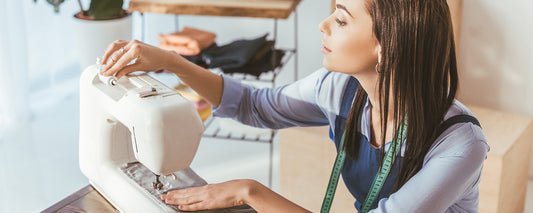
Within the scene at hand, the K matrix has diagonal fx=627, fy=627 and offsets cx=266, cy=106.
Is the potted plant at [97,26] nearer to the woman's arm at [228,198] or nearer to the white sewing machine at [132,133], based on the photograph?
the white sewing machine at [132,133]

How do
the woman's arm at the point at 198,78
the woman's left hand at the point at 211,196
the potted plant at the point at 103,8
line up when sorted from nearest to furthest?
the woman's left hand at the point at 211,196
the woman's arm at the point at 198,78
the potted plant at the point at 103,8

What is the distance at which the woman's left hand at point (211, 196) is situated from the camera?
1348 mm

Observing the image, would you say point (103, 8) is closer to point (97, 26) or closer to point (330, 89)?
point (97, 26)

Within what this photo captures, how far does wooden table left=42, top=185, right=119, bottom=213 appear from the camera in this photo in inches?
56.4

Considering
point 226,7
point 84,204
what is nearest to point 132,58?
point 84,204

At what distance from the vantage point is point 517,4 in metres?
2.71

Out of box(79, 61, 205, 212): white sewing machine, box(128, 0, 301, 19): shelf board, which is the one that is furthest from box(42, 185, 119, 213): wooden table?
box(128, 0, 301, 19): shelf board

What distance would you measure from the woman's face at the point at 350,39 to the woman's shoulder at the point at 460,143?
227mm

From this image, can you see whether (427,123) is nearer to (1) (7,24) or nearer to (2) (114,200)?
(2) (114,200)

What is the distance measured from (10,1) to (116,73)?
234cm

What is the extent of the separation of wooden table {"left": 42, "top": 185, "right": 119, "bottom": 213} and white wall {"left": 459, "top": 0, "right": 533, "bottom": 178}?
1.93 metres

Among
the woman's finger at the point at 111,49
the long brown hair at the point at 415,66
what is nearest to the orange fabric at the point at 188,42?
the woman's finger at the point at 111,49

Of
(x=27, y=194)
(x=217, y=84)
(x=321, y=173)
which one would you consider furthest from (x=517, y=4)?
(x=27, y=194)

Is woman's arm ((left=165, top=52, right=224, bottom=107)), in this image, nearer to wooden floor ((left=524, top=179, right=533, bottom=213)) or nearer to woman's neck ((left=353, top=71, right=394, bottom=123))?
woman's neck ((left=353, top=71, right=394, bottom=123))
